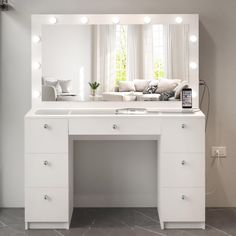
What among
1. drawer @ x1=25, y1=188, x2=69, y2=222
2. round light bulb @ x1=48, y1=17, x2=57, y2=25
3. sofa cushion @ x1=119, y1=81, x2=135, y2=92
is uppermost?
round light bulb @ x1=48, y1=17, x2=57, y2=25

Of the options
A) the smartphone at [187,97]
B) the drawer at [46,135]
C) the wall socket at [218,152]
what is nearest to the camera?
the drawer at [46,135]

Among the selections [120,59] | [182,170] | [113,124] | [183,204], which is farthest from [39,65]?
[183,204]

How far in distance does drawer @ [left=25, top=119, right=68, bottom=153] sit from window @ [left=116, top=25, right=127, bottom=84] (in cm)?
67

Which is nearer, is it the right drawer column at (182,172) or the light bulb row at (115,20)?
the right drawer column at (182,172)

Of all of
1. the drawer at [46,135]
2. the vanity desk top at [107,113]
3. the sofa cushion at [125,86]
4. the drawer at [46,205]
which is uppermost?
the sofa cushion at [125,86]

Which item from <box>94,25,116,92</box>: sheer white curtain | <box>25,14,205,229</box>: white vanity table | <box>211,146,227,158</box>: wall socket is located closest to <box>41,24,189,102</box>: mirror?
<box>94,25,116,92</box>: sheer white curtain

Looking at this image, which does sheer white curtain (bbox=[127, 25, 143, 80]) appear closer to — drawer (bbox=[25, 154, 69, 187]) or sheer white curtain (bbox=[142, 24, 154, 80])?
sheer white curtain (bbox=[142, 24, 154, 80])

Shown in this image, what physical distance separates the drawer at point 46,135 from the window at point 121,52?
26.6 inches

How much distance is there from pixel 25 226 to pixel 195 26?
192 centimetres

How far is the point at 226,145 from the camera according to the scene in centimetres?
419

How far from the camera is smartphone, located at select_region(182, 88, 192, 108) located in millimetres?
3980

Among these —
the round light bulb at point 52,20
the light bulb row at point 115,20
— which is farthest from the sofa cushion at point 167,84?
the round light bulb at point 52,20

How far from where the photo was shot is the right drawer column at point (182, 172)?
3.63 metres

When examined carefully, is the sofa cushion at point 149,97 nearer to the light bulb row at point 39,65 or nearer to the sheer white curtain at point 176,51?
the sheer white curtain at point 176,51
